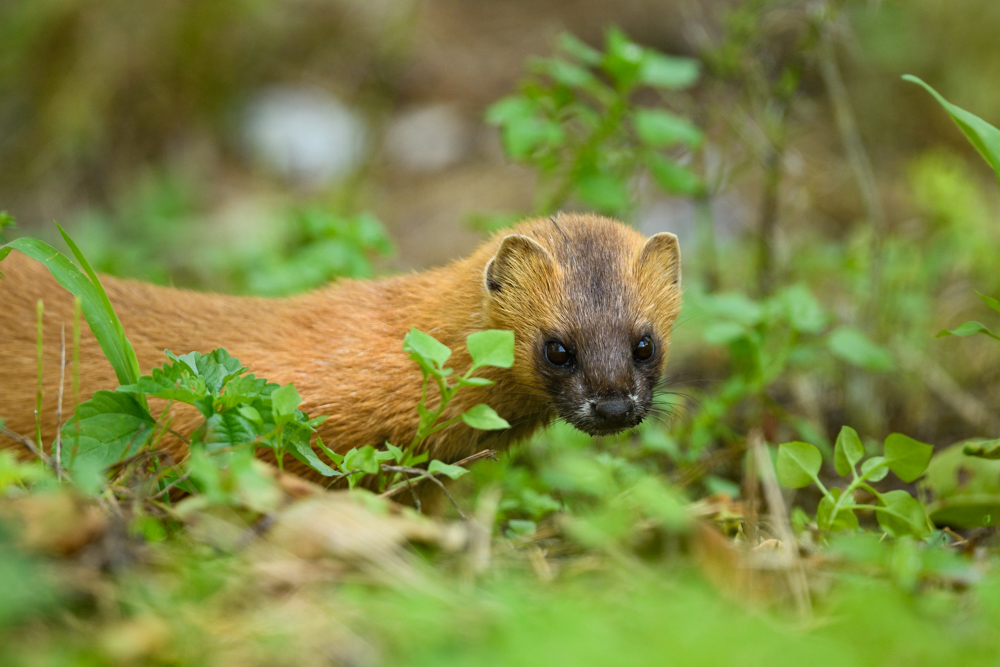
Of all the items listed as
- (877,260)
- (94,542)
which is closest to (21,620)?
(94,542)

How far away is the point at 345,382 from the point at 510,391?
0.88 meters

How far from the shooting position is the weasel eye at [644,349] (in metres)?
4.48

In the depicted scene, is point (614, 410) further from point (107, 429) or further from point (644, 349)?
point (107, 429)

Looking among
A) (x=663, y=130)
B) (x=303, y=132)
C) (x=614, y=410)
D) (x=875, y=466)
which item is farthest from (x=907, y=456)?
(x=303, y=132)


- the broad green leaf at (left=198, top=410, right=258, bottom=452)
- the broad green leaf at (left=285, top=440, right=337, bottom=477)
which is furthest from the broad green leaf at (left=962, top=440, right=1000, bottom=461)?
the broad green leaf at (left=198, top=410, right=258, bottom=452)

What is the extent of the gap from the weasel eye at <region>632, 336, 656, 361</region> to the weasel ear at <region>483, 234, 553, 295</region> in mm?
616

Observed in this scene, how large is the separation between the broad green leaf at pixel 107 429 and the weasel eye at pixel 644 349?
7.96 ft

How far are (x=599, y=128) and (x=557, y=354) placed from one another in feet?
7.41

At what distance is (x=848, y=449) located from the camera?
3.62 metres

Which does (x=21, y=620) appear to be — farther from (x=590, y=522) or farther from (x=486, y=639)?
(x=590, y=522)

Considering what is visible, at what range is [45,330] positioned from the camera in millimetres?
4652

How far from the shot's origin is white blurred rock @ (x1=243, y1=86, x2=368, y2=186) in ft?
38.2

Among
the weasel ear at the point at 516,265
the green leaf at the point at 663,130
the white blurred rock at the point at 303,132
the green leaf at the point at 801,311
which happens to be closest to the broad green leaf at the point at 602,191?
the green leaf at the point at 663,130

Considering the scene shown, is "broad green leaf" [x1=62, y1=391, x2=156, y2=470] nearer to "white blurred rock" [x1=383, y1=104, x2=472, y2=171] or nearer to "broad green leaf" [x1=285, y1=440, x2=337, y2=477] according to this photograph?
"broad green leaf" [x1=285, y1=440, x2=337, y2=477]
